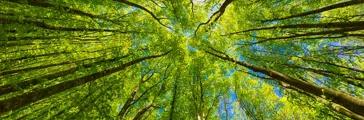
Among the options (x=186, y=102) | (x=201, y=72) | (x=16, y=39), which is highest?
(x=16, y=39)

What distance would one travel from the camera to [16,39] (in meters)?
4.89

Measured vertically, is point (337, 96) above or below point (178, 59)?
above

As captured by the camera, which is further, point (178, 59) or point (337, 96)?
point (178, 59)

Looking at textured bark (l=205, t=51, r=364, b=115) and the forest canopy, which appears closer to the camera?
textured bark (l=205, t=51, r=364, b=115)

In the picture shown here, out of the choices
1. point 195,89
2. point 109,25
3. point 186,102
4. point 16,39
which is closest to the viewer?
point 16,39

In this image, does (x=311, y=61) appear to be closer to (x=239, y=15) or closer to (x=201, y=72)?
(x=239, y=15)

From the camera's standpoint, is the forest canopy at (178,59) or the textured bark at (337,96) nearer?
the textured bark at (337,96)

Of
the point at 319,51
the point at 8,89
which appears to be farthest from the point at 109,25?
the point at 319,51

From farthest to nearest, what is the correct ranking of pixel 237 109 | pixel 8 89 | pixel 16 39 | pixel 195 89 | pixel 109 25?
pixel 237 109, pixel 195 89, pixel 109 25, pixel 16 39, pixel 8 89

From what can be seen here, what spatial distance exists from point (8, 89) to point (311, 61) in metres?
8.35

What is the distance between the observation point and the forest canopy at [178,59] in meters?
4.50

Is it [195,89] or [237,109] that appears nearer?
[195,89]

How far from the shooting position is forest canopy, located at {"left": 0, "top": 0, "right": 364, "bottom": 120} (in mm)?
4496

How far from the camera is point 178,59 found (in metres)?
10.6
